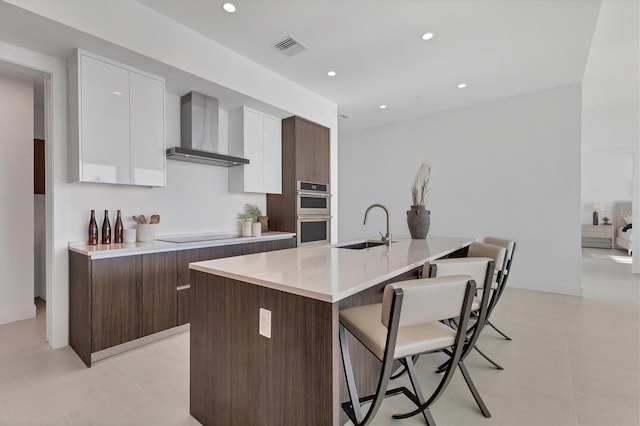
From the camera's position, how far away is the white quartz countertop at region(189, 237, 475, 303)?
1198 millimetres

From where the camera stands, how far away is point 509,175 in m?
4.72

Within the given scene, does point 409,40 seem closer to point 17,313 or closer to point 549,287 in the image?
point 549,287

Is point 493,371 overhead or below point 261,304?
below

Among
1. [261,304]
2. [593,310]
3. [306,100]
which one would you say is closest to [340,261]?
[261,304]

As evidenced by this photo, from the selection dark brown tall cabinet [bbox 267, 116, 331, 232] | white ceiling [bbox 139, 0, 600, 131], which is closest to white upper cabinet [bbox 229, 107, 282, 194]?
dark brown tall cabinet [bbox 267, 116, 331, 232]

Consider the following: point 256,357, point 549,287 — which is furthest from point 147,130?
point 549,287

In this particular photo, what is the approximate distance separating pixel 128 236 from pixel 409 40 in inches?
129

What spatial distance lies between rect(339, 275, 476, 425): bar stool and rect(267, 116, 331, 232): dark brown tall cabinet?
2777mm

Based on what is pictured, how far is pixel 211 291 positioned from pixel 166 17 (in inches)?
97.8

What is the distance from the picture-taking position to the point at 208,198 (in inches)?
147

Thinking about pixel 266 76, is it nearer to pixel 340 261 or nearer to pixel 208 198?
pixel 208 198

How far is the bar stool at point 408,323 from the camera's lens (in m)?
1.08

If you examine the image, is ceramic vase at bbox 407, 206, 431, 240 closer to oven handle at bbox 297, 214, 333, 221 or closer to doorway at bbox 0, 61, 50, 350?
oven handle at bbox 297, 214, 333, 221

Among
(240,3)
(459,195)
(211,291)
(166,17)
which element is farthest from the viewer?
(459,195)
